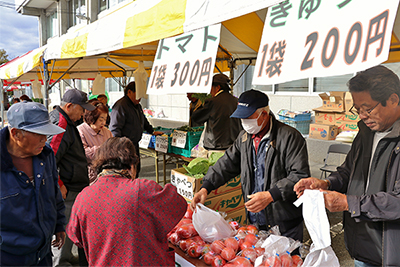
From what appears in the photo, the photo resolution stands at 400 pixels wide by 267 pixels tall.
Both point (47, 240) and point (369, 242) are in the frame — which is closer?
point (369, 242)

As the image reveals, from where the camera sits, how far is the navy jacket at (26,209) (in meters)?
1.81

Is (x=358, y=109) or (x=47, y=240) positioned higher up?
(x=358, y=109)

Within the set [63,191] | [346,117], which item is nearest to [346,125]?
[346,117]

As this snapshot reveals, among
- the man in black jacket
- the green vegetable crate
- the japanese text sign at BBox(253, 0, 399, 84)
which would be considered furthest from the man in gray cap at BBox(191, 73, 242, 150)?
the japanese text sign at BBox(253, 0, 399, 84)

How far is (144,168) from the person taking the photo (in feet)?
25.6

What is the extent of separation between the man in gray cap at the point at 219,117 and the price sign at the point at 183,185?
1.50 metres

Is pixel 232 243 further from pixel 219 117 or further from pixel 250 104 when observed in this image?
pixel 219 117

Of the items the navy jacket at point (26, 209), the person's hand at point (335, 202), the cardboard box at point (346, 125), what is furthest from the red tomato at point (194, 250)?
the cardboard box at point (346, 125)

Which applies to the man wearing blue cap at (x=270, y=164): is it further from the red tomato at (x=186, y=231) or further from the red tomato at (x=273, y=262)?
the red tomato at (x=273, y=262)

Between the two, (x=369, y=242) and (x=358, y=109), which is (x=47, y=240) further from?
(x=358, y=109)

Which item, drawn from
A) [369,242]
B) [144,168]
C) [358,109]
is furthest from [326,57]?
[144,168]

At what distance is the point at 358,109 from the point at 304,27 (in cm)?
61

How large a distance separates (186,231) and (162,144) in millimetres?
3688

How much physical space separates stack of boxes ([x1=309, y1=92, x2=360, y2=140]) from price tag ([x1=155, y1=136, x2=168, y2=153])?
13.3 ft
